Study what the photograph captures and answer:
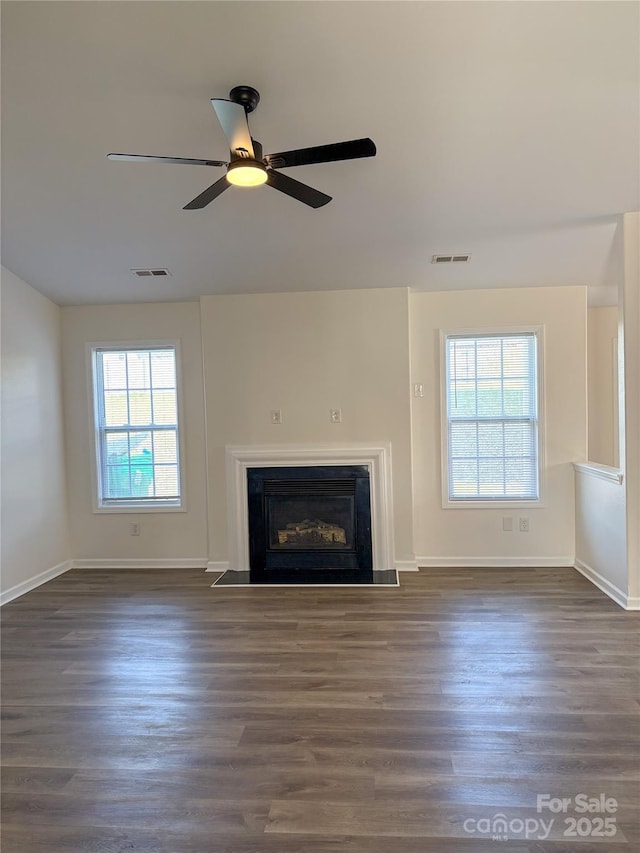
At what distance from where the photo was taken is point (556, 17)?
2.02 meters

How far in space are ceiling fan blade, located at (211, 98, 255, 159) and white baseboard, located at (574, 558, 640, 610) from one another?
12.3ft

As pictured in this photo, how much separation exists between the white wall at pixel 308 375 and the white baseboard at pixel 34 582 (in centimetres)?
151

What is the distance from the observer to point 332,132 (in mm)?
2588

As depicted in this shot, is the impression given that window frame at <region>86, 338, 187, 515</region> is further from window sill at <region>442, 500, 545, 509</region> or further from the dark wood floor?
window sill at <region>442, 500, 545, 509</region>

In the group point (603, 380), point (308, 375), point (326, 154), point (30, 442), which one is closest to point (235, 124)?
point (326, 154)

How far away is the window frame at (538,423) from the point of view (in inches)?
169

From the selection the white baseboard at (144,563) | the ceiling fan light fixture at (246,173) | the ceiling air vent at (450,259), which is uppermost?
the ceiling air vent at (450,259)

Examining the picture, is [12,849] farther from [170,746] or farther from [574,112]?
A: [574,112]

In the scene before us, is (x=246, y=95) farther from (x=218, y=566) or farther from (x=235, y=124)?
(x=218, y=566)

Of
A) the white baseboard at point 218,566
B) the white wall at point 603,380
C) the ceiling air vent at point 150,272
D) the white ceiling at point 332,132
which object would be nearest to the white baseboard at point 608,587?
the white wall at point 603,380

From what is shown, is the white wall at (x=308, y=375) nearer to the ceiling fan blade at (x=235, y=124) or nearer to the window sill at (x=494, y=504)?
the window sill at (x=494, y=504)

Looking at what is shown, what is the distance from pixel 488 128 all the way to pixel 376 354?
202 cm

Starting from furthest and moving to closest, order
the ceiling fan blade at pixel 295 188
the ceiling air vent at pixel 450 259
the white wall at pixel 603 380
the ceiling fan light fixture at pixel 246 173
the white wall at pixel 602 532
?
the white wall at pixel 603 380, the ceiling air vent at pixel 450 259, the white wall at pixel 602 532, the ceiling fan blade at pixel 295 188, the ceiling fan light fixture at pixel 246 173

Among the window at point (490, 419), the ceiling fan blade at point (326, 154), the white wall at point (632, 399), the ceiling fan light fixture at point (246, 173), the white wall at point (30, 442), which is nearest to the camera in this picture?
the ceiling fan blade at point (326, 154)
